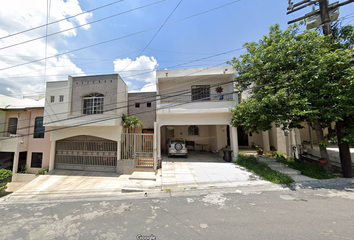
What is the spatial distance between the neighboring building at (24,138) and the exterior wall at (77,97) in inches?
91.8

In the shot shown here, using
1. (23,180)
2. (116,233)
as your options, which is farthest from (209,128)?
(23,180)

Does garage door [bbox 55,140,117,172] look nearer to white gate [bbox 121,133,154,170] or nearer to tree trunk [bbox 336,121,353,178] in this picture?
white gate [bbox 121,133,154,170]

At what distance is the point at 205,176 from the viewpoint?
6.75 m

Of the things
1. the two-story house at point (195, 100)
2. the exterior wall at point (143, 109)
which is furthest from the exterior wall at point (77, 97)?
the two-story house at point (195, 100)

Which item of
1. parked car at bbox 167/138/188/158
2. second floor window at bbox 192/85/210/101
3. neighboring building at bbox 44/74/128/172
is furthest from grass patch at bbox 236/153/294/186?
neighboring building at bbox 44/74/128/172

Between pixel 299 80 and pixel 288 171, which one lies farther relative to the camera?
pixel 288 171

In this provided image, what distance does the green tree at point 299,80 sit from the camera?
A: 5465mm

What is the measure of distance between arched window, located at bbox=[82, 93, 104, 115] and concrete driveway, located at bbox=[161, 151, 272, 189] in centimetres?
615

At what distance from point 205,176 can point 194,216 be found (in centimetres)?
314

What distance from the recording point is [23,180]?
10.3 m

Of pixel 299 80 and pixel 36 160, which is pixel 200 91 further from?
pixel 36 160

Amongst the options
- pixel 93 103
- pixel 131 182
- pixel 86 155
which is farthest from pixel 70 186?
pixel 93 103

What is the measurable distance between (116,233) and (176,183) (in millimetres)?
3171

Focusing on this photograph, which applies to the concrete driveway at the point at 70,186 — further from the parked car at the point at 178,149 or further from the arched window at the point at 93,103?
the arched window at the point at 93,103
